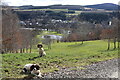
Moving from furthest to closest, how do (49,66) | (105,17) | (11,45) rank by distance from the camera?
1. (105,17)
2. (11,45)
3. (49,66)

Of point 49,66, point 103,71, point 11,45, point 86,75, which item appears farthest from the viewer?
point 11,45

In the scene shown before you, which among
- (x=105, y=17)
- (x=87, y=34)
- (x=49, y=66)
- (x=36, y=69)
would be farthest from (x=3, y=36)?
(x=105, y=17)

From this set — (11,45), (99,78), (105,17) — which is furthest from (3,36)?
(105,17)

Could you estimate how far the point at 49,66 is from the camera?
13.7 meters

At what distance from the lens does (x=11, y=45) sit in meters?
32.4

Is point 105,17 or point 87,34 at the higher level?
point 105,17

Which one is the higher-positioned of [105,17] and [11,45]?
[105,17]

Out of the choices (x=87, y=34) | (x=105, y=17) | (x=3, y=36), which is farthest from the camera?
(x=105, y=17)

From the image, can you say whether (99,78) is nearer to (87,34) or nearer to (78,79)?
(78,79)

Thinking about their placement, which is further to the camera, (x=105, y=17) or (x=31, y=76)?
(x=105, y=17)

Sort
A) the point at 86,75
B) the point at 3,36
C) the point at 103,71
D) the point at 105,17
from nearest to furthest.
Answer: the point at 86,75 < the point at 103,71 < the point at 3,36 < the point at 105,17

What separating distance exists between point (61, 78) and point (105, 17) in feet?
565

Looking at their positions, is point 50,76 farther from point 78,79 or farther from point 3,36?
point 3,36

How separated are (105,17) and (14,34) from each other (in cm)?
15242
